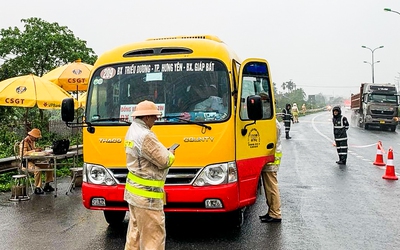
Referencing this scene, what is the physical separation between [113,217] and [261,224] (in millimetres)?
2201

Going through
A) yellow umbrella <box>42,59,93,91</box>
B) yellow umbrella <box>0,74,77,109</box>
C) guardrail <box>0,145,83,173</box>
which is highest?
yellow umbrella <box>42,59,93,91</box>

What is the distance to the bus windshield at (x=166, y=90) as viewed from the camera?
5953 millimetres

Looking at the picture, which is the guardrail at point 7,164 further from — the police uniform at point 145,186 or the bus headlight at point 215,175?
the police uniform at point 145,186

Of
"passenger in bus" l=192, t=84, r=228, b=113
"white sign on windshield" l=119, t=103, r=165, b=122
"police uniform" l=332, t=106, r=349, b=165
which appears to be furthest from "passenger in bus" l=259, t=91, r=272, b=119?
"police uniform" l=332, t=106, r=349, b=165

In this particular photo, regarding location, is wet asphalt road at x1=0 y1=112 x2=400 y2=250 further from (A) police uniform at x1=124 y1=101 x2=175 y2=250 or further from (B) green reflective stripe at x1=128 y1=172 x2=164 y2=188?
(B) green reflective stripe at x1=128 y1=172 x2=164 y2=188

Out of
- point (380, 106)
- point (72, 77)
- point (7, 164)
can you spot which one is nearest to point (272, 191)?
point (72, 77)

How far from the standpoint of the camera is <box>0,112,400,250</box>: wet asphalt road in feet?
19.6

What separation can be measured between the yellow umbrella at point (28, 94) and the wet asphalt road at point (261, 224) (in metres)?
1.93

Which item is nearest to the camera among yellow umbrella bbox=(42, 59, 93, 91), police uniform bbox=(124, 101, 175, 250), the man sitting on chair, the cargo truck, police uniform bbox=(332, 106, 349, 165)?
police uniform bbox=(124, 101, 175, 250)

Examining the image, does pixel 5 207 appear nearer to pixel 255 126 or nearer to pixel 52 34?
pixel 255 126

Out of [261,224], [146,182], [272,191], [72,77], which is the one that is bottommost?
[261,224]

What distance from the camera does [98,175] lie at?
5.96 meters

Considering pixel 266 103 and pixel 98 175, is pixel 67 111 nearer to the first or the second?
pixel 98 175

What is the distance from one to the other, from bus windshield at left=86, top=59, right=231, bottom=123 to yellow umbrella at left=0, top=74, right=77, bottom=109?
3.68 meters
